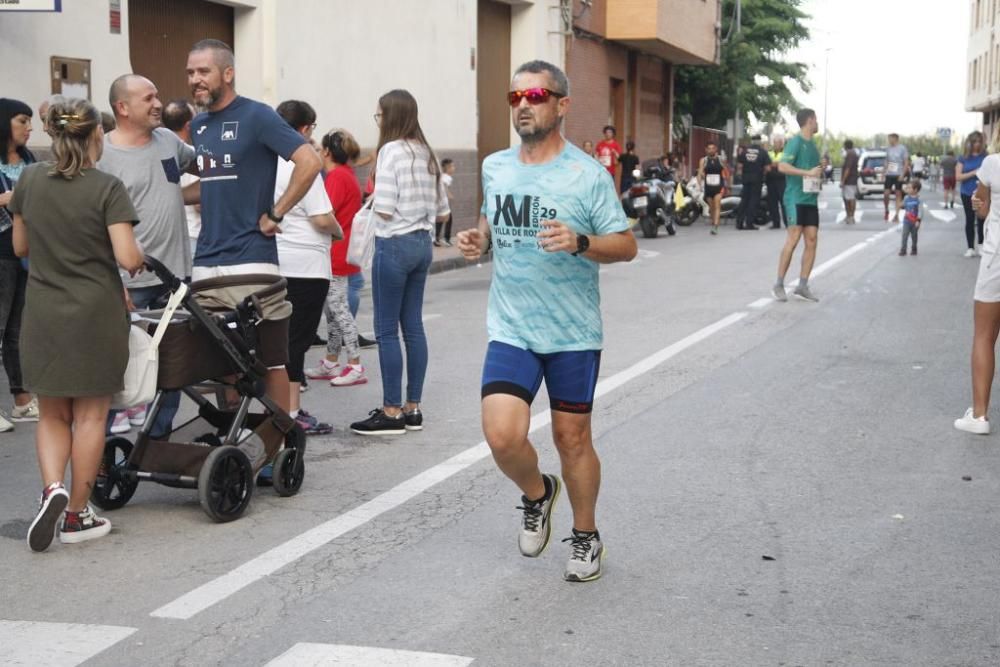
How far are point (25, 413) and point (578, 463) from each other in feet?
14.9

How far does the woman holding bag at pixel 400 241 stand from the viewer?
7.71 m

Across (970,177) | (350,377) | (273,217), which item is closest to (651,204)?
(970,177)

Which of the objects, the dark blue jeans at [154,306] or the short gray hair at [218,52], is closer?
the short gray hair at [218,52]

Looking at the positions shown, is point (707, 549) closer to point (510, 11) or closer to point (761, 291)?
point (761, 291)

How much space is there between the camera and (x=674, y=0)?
3497cm

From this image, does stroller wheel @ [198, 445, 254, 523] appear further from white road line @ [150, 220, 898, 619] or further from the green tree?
the green tree

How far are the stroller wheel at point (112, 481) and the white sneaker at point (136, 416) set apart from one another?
→ 76.2 inches

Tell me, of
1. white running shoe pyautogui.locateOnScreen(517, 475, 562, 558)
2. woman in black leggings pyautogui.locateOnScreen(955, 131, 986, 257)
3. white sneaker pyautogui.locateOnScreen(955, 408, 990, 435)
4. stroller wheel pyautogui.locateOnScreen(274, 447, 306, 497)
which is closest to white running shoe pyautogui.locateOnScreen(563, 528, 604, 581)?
white running shoe pyautogui.locateOnScreen(517, 475, 562, 558)

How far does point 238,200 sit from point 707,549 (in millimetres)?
2561

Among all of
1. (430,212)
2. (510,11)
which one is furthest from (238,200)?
(510,11)

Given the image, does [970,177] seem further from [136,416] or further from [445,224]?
[136,416]

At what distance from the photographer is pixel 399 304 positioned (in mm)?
7840

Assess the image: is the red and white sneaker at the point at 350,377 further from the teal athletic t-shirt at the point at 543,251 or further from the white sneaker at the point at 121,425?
the teal athletic t-shirt at the point at 543,251

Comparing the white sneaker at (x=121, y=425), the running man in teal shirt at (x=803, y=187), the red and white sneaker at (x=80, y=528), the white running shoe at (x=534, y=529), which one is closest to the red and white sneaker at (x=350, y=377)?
the white sneaker at (x=121, y=425)
